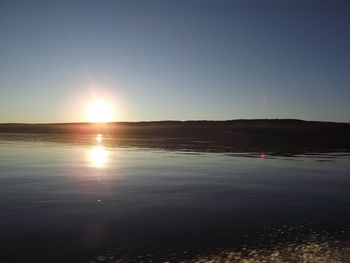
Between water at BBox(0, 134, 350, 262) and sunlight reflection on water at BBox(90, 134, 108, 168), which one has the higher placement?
sunlight reflection on water at BBox(90, 134, 108, 168)

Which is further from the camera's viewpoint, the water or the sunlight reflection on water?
the sunlight reflection on water

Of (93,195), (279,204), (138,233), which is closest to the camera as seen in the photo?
(138,233)

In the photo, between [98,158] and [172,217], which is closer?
[172,217]

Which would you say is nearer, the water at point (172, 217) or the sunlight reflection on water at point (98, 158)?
the water at point (172, 217)

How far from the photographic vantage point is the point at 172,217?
12961mm

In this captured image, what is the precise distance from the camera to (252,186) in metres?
19.8

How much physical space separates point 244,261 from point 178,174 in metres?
15.4

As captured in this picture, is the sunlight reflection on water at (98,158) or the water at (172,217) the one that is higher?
the sunlight reflection on water at (98,158)

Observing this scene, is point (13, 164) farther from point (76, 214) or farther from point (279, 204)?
point (279, 204)

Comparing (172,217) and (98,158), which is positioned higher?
(98,158)

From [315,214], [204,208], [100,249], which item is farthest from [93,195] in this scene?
[315,214]

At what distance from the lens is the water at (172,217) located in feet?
30.9

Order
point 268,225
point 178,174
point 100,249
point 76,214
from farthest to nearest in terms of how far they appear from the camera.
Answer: point 178,174 → point 76,214 → point 268,225 → point 100,249

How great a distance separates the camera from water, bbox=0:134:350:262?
941cm
